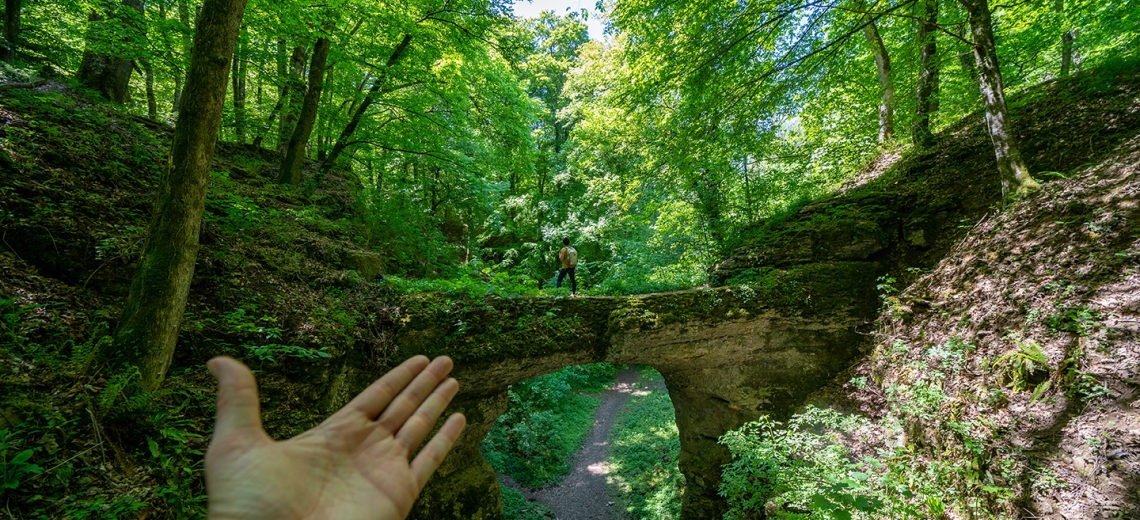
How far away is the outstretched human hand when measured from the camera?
A: 1076 millimetres

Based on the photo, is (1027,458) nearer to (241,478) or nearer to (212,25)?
(241,478)

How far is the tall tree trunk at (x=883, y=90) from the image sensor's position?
7.53 m

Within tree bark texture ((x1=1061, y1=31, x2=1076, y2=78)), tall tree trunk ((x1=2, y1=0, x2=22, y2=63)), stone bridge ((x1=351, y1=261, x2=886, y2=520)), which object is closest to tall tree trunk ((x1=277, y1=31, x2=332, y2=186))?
tall tree trunk ((x1=2, y1=0, x2=22, y2=63))

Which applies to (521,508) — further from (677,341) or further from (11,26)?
(11,26)

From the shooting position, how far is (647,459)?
962 cm

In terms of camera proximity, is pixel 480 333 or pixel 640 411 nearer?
pixel 480 333

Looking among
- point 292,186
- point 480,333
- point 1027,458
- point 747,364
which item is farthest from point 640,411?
point 292,186

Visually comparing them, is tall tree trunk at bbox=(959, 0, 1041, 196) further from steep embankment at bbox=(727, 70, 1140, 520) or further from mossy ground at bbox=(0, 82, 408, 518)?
mossy ground at bbox=(0, 82, 408, 518)

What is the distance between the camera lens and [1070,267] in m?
3.33

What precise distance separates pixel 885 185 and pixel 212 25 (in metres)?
9.53

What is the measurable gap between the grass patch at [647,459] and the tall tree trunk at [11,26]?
44.6 ft

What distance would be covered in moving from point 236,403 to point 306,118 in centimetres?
787

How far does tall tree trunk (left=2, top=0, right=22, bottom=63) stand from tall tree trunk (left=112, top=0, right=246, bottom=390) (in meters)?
7.17

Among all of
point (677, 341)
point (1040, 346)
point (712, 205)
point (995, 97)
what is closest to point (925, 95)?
point (995, 97)
